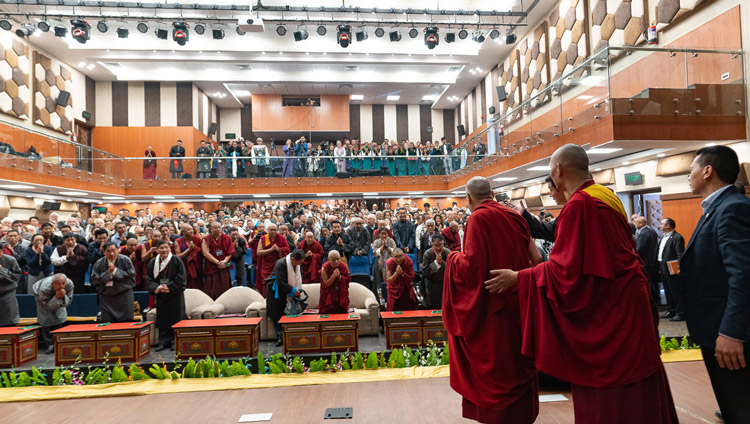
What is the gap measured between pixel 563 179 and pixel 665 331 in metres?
5.05

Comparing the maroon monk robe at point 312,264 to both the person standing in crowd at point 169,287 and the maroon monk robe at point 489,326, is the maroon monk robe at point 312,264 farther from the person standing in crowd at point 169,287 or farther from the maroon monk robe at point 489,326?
the maroon monk robe at point 489,326

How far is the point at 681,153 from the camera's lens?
8383mm

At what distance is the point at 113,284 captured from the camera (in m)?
5.95

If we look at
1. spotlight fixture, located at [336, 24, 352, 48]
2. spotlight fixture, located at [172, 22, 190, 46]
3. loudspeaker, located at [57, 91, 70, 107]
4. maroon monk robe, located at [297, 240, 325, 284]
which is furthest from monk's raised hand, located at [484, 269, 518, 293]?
loudspeaker, located at [57, 91, 70, 107]

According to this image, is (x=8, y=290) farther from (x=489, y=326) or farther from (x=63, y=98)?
(x=63, y=98)

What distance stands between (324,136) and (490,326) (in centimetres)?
2353

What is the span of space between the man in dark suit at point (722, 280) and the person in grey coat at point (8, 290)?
7629mm

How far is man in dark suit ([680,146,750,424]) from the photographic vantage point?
6.79 ft

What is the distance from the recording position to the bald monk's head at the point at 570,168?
7.20 ft

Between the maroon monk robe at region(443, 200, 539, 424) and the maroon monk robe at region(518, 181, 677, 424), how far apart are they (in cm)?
35

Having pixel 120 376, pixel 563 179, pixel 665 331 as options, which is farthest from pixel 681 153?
pixel 120 376

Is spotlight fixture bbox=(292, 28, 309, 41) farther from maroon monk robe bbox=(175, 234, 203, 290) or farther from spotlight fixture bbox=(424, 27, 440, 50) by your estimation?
maroon monk robe bbox=(175, 234, 203, 290)

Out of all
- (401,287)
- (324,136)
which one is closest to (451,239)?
(401,287)

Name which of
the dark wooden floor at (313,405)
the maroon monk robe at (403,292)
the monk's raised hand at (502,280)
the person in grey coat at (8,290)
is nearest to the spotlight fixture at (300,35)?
the maroon monk robe at (403,292)
